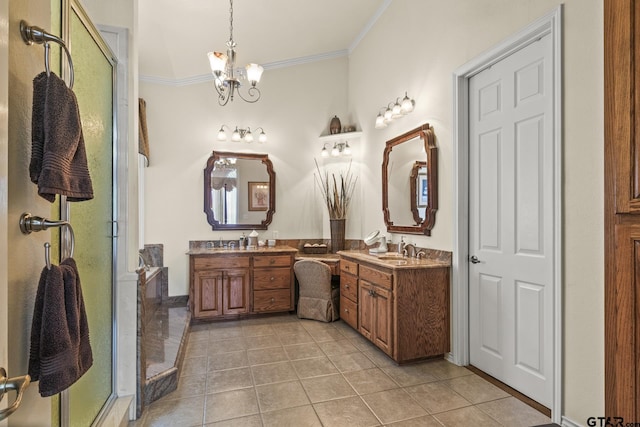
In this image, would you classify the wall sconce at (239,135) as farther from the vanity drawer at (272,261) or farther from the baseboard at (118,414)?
the baseboard at (118,414)

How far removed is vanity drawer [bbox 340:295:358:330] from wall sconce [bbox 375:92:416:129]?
6.97 ft

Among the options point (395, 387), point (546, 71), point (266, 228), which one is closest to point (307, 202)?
point (266, 228)

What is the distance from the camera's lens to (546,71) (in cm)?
209

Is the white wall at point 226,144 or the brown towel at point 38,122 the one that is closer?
the brown towel at point 38,122

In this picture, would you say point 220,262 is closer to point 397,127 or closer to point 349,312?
point 349,312

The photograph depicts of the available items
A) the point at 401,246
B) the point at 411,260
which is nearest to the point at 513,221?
the point at 411,260

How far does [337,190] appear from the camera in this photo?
4910 millimetres

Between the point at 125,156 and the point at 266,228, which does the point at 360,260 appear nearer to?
the point at 266,228

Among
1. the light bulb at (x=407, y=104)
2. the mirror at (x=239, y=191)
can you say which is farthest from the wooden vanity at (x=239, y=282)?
the light bulb at (x=407, y=104)

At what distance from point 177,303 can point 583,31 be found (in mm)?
4852

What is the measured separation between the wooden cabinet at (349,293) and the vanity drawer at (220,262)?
1.25 metres

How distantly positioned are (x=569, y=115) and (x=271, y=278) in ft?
11.3

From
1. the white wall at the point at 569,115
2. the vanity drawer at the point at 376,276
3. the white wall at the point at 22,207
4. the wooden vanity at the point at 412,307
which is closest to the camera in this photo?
the white wall at the point at 22,207

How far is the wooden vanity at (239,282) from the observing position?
13.2 ft
